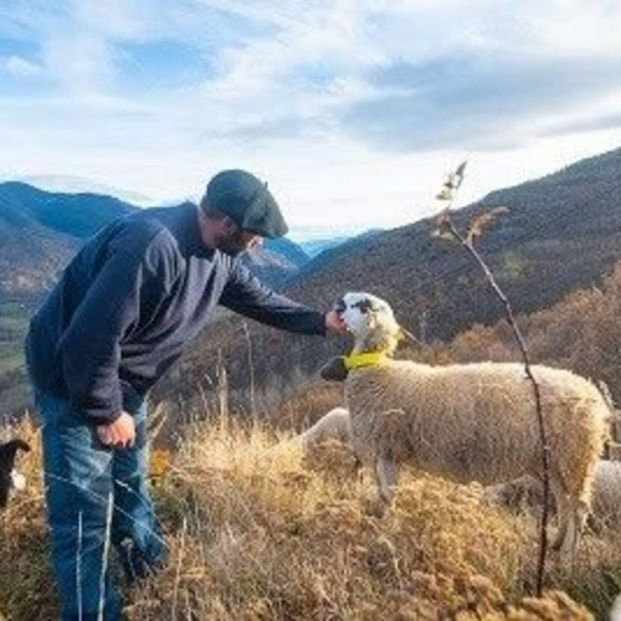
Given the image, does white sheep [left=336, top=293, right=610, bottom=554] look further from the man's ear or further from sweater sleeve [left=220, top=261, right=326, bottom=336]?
the man's ear

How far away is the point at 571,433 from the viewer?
21.1 ft

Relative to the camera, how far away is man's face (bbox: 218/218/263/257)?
209 inches

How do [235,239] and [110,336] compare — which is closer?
[110,336]

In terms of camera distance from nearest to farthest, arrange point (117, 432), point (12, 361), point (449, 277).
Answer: point (117, 432)
point (449, 277)
point (12, 361)

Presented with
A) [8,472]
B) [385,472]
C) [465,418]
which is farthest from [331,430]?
[8,472]

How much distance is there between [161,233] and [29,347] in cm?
93

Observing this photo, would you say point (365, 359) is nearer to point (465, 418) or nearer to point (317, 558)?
point (465, 418)

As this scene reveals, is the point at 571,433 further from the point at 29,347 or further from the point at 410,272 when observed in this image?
the point at 410,272

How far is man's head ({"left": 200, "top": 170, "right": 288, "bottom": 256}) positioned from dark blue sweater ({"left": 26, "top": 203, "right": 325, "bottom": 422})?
125 mm

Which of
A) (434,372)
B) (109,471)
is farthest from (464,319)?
(109,471)

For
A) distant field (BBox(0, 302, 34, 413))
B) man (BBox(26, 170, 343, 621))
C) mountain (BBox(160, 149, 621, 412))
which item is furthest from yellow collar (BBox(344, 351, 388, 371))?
distant field (BBox(0, 302, 34, 413))

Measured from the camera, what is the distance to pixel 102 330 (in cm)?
496

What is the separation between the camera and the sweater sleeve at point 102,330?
4.96m

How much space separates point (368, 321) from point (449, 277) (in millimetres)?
29061
